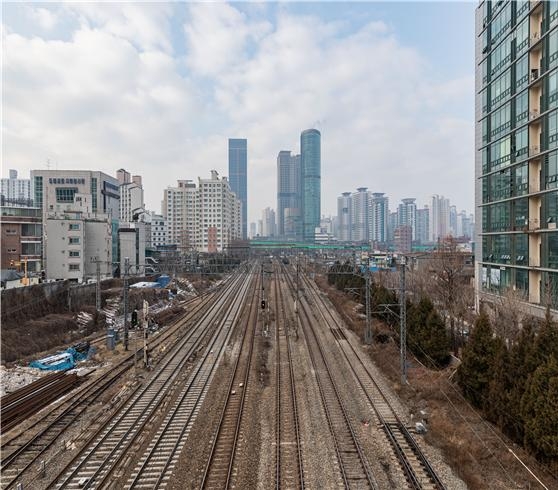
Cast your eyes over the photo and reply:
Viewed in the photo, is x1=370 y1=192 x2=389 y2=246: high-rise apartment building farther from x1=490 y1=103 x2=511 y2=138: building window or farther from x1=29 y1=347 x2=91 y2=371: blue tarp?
x1=29 y1=347 x2=91 y2=371: blue tarp

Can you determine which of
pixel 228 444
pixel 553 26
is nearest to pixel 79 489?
pixel 228 444

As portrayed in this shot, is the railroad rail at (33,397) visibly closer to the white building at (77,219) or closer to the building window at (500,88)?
the white building at (77,219)

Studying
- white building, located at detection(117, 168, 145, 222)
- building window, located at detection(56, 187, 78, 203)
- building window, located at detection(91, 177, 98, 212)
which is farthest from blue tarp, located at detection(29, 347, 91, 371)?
white building, located at detection(117, 168, 145, 222)

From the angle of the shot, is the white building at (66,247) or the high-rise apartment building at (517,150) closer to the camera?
the high-rise apartment building at (517,150)

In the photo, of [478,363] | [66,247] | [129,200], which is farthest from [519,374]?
[129,200]

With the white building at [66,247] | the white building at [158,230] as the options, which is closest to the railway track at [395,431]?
the white building at [66,247]

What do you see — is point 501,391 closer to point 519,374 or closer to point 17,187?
point 519,374

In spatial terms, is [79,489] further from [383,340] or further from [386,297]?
[386,297]
